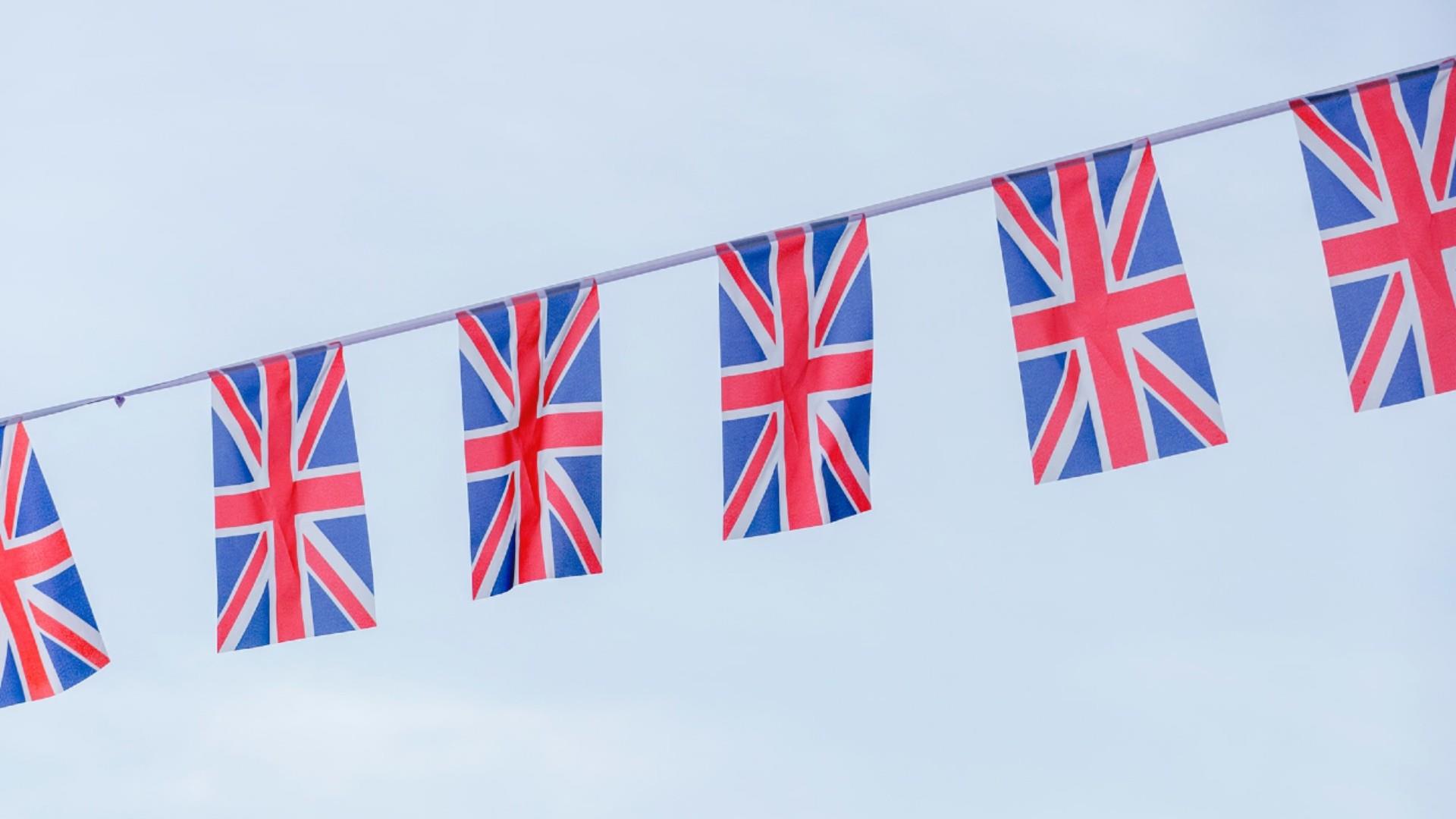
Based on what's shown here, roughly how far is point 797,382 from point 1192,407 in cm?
267

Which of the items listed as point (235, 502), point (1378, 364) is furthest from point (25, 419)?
point (1378, 364)

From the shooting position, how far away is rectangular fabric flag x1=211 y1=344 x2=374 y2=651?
13039mm

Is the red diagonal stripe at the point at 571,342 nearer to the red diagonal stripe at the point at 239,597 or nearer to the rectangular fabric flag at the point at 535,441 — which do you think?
the rectangular fabric flag at the point at 535,441

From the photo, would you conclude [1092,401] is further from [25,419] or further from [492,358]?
[25,419]

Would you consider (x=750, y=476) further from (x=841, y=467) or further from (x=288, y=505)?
(x=288, y=505)

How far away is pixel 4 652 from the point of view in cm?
1417

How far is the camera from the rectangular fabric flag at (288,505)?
1304cm

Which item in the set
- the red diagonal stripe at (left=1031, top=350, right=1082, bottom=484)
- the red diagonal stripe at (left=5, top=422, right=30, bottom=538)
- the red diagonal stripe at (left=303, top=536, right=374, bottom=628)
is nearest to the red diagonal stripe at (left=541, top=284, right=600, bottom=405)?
the red diagonal stripe at (left=303, top=536, right=374, bottom=628)

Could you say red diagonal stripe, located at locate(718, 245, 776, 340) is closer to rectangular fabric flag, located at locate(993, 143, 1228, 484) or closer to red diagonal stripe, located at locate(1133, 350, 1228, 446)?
rectangular fabric flag, located at locate(993, 143, 1228, 484)

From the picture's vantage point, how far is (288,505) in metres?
13.2

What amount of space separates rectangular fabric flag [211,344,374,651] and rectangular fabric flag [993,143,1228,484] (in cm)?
518

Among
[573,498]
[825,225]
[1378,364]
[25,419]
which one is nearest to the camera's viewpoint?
[1378,364]

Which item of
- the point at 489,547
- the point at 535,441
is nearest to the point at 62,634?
the point at 489,547

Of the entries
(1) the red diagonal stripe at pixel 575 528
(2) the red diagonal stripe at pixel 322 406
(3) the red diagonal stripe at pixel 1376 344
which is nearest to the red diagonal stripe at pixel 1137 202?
(3) the red diagonal stripe at pixel 1376 344
